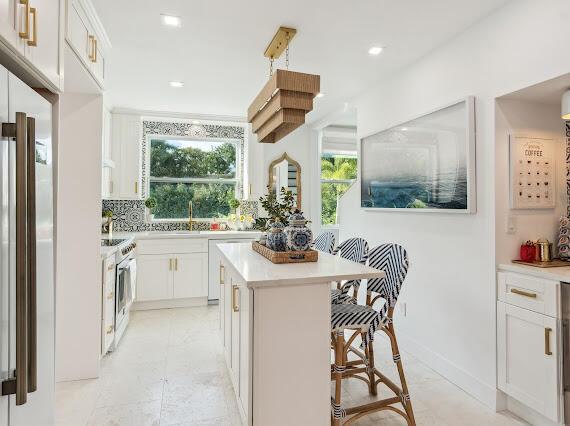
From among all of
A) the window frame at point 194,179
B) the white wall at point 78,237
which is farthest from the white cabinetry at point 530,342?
the window frame at point 194,179

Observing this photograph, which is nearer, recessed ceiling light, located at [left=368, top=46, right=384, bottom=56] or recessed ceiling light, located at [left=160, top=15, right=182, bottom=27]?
recessed ceiling light, located at [left=160, top=15, right=182, bottom=27]

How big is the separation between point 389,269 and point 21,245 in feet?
6.19

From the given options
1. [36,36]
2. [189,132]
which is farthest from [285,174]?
[36,36]

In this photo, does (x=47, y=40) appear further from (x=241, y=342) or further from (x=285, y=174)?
(x=285, y=174)

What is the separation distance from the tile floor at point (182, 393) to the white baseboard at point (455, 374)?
53mm

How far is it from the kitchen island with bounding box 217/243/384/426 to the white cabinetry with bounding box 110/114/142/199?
350cm

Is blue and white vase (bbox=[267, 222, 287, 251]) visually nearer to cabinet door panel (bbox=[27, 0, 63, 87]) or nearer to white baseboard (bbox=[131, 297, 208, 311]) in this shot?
cabinet door panel (bbox=[27, 0, 63, 87])

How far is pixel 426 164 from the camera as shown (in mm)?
2947

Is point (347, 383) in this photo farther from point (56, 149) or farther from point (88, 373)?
point (56, 149)

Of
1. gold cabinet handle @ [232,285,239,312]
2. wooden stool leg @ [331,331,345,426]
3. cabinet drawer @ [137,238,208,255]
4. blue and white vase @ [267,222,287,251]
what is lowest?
wooden stool leg @ [331,331,345,426]

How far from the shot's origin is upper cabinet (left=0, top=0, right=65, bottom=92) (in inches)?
48.5

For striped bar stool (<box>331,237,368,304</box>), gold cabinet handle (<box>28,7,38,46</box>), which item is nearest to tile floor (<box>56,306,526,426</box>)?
striped bar stool (<box>331,237,368,304</box>)

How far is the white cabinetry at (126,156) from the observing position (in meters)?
4.72

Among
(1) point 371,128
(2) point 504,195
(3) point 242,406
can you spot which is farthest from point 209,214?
(2) point 504,195
